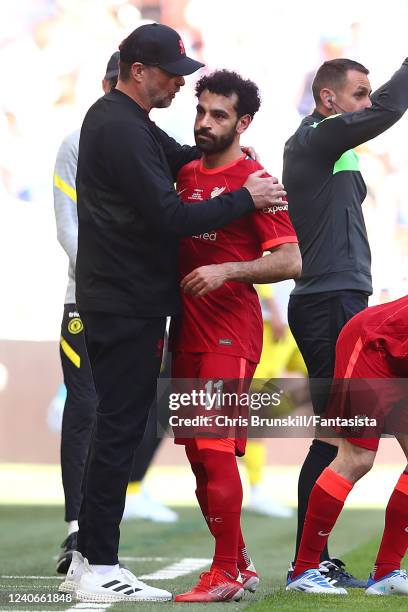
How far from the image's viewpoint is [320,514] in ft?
15.2

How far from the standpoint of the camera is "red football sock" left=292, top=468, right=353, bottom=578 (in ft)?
15.1

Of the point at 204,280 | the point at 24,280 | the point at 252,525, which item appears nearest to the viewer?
the point at 204,280

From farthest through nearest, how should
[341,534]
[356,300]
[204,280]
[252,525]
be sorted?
[252,525]
[341,534]
[356,300]
[204,280]

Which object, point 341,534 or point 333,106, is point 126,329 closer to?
point 333,106

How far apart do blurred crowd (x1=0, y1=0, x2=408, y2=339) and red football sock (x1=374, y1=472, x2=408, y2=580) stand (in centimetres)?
777

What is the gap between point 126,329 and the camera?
4492mm

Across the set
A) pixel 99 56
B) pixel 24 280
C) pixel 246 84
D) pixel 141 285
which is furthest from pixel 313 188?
pixel 99 56

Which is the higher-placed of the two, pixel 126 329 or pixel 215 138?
pixel 215 138

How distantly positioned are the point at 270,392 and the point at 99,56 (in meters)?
8.57

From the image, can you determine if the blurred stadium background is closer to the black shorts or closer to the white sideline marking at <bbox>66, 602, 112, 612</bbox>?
the black shorts

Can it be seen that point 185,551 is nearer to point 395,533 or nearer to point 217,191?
point 395,533

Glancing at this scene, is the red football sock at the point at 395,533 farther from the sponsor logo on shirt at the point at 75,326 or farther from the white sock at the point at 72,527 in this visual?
the sponsor logo on shirt at the point at 75,326

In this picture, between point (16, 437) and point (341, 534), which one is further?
point (16, 437)

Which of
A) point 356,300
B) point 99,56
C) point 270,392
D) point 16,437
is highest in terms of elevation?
point 99,56
